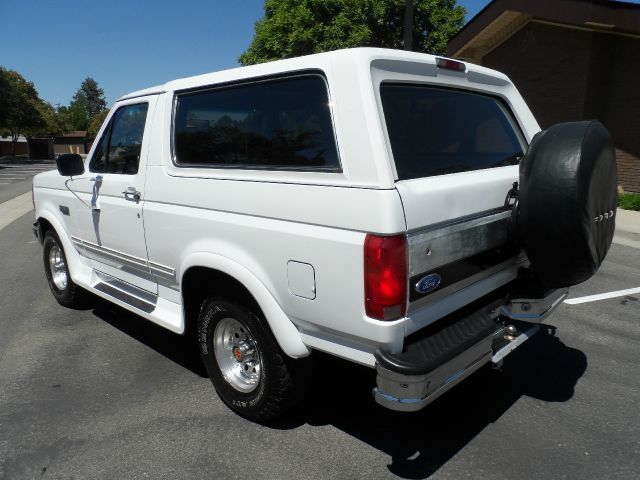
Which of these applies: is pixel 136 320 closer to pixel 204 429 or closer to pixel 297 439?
pixel 204 429

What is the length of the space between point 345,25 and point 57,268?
1374cm

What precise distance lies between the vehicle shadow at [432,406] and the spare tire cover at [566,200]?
3.19ft

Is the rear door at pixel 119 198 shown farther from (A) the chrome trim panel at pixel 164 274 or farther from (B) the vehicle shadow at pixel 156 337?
(B) the vehicle shadow at pixel 156 337

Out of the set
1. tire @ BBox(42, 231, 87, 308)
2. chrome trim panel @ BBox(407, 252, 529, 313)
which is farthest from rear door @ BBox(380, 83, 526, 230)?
tire @ BBox(42, 231, 87, 308)

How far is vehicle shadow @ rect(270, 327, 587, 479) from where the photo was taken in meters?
2.76

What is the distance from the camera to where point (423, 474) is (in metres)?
2.54

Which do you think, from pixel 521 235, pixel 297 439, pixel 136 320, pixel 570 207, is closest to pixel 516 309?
pixel 521 235

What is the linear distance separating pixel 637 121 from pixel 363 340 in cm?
1177

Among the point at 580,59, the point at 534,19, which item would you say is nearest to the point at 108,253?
the point at 580,59

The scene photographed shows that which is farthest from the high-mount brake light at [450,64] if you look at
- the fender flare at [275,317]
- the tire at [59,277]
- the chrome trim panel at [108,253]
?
the tire at [59,277]

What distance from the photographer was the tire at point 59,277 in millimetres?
4797

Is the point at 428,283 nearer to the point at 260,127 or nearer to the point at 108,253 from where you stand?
the point at 260,127

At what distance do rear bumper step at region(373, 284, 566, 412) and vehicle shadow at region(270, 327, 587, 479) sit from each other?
55cm

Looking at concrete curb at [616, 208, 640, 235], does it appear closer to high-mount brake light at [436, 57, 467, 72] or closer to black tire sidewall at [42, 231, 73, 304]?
high-mount brake light at [436, 57, 467, 72]
